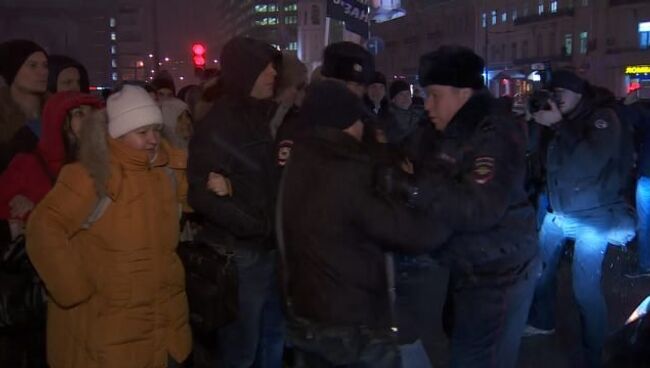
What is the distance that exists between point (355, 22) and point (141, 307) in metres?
9.09

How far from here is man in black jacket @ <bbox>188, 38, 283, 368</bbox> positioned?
4074mm

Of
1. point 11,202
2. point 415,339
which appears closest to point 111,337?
point 11,202

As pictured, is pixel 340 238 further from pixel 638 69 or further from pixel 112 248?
pixel 638 69

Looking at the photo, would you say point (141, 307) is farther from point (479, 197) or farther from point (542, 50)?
point (542, 50)

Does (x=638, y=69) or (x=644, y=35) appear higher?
(x=644, y=35)

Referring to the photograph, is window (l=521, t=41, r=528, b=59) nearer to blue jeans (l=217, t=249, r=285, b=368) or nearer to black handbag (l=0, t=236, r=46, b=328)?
blue jeans (l=217, t=249, r=285, b=368)

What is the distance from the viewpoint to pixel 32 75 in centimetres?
524

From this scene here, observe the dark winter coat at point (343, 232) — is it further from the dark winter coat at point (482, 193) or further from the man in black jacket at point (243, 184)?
the man in black jacket at point (243, 184)

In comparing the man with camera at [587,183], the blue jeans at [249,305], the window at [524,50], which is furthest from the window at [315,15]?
the blue jeans at [249,305]

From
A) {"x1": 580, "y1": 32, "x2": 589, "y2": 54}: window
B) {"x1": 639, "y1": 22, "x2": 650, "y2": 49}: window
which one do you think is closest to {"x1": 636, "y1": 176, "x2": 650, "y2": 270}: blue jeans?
{"x1": 639, "y1": 22, "x2": 650, "y2": 49}: window

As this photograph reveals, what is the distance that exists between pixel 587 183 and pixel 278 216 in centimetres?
288

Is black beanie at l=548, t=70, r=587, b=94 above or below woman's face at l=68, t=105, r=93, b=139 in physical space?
above

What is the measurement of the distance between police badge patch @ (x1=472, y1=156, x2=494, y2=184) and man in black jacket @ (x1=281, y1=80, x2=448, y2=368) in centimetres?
31

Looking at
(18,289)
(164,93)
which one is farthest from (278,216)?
(164,93)
